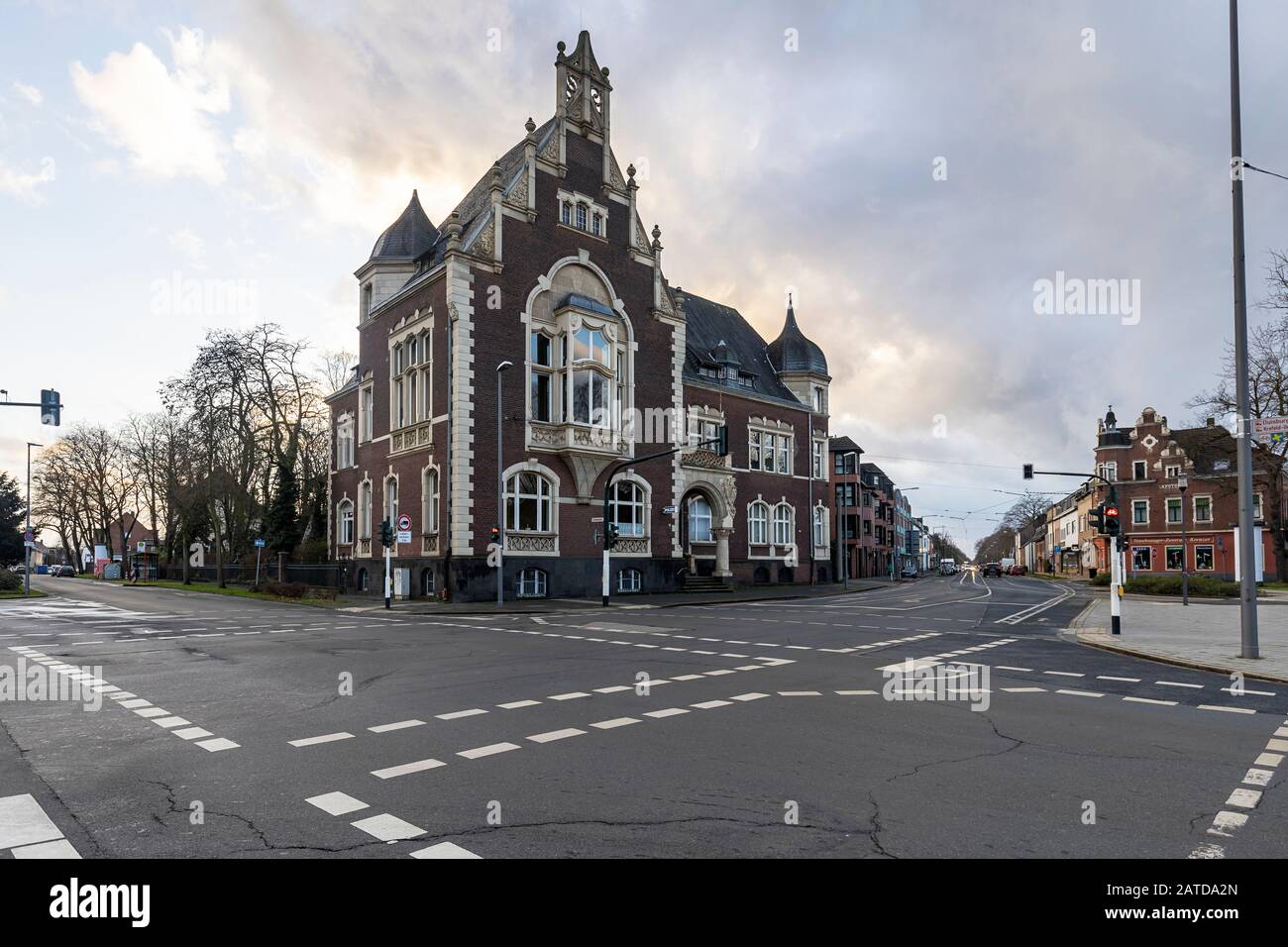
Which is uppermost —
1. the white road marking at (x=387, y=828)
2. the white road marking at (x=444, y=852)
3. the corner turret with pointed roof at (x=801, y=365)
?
the corner turret with pointed roof at (x=801, y=365)

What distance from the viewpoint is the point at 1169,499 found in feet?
215

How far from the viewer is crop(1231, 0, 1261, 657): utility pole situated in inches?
570

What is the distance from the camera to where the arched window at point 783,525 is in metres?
49.0

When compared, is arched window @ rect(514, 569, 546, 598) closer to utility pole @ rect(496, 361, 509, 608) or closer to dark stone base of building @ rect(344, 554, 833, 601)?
dark stone base of building @ rect(344, 554, 833, 601)

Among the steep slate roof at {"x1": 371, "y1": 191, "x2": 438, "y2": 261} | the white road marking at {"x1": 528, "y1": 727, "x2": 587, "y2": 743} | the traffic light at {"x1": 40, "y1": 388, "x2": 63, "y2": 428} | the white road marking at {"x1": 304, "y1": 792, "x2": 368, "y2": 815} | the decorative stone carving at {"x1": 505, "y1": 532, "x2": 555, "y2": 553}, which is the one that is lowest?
the white road marking at {"x1": 528, "y1": 727, "x2": 587, "y2": 743}

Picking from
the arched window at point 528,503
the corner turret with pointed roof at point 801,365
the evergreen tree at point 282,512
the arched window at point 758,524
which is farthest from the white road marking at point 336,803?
the corner turret with pointed roof at point 801,365

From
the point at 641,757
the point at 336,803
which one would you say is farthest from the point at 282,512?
the point at 336,803

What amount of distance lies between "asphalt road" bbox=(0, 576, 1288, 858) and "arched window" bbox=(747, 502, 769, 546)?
32325 mm

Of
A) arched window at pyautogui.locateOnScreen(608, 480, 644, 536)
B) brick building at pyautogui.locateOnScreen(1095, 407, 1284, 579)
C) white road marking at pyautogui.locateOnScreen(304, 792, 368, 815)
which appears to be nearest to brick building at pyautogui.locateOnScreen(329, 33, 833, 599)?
arched window at pyautogui.locateOnScreen(608, 480, 644, 536)

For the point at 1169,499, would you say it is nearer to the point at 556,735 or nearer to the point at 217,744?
the point at 556,735

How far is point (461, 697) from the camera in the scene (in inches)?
394

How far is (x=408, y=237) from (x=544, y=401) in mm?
12613

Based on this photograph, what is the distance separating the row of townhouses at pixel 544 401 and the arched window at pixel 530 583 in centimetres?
7

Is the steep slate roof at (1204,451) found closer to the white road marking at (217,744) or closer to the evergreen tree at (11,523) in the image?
the white road marking at (217,744)
